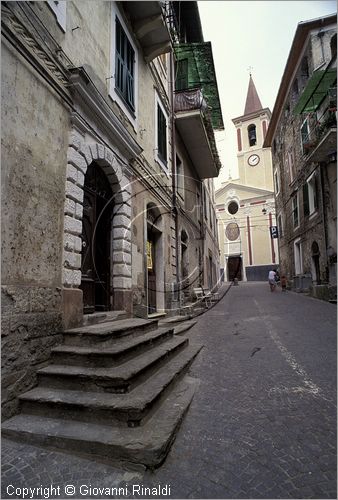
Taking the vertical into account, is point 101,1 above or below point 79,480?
above

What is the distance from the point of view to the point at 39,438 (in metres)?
2.55

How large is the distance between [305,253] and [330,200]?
438 cm

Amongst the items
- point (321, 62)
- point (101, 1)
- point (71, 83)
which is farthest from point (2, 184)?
point (321, 62)

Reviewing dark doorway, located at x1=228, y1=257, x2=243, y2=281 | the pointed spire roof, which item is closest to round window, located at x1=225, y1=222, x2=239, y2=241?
dark doorway, located at x1=228, y1=257, x2=243, y2=281

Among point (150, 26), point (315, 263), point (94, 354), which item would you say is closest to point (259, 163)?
point (315, 263)

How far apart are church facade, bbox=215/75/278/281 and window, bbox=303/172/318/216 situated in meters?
20.0

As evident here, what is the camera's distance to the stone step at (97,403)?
2633mm

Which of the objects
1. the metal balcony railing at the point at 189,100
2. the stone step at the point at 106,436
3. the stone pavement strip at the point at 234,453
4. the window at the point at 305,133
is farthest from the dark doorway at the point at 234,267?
the stone step at the point at 106,436

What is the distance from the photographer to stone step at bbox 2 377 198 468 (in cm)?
228

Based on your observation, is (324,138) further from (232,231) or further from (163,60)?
(232,231)

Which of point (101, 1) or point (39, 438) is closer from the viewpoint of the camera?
point (39, 438)

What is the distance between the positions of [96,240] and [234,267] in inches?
1301

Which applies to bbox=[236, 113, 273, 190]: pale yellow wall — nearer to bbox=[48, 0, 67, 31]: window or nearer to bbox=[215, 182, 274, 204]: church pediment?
bbox=[215, 182, 274, 204]: church pediment

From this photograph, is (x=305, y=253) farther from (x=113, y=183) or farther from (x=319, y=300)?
(x=113, y=183)
